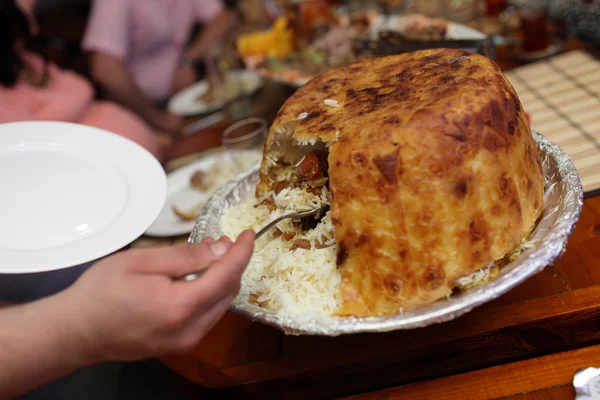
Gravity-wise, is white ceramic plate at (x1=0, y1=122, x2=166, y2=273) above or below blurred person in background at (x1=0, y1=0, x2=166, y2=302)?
above

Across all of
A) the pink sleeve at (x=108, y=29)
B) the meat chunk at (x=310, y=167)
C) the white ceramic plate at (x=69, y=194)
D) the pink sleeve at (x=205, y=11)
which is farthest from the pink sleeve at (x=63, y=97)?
the meat chunk at (x=310, y=167)

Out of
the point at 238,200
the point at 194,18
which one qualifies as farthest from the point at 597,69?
the point at 194,18

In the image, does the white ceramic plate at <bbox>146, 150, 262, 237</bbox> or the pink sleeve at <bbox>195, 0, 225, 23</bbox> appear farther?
the pink sleeve at <bbox>195, 0, 225, 23</bbox>

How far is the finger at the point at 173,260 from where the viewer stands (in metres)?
0.90

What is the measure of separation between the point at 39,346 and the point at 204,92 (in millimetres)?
A: 2761

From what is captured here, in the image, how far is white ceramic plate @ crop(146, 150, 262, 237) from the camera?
2004 mm

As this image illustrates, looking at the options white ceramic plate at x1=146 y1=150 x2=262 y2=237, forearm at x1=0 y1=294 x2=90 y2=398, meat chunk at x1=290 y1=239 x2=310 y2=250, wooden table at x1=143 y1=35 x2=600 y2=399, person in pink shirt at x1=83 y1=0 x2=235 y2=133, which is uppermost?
forearm at x1=0 y1=294 x2=90 y2=398

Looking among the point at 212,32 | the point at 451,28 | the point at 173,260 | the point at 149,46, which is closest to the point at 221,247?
the point at 173,260

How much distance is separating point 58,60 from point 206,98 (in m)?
1.39

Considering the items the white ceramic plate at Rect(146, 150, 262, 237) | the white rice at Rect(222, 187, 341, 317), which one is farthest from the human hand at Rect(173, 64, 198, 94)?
the white rice at Rect(222, 187, 341, 317)

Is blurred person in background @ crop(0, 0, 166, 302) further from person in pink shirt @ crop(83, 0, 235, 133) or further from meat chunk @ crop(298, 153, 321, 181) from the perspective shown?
meat chunk @ crop(298, 153, 321, 181)

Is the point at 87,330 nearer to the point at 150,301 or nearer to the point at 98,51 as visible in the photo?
the point at 150,301

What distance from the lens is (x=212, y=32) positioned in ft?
14.0

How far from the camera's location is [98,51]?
11.9ft
